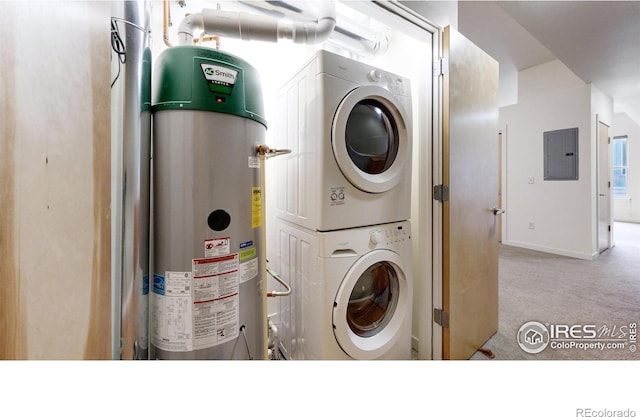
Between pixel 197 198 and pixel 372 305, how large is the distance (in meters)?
1.04

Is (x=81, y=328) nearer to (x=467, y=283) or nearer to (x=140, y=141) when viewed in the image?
(x=140, y=141)

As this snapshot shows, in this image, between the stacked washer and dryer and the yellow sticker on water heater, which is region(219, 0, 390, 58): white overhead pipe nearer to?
the stacked washer and dryer

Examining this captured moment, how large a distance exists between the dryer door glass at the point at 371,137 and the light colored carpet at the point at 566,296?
1.25 meters

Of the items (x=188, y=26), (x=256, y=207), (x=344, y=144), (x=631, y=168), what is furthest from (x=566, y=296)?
(x=631, y=168)

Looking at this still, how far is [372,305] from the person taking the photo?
137 cm

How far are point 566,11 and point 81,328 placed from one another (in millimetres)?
3150

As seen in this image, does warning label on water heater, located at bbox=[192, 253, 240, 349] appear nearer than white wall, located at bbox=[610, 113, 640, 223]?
Yes

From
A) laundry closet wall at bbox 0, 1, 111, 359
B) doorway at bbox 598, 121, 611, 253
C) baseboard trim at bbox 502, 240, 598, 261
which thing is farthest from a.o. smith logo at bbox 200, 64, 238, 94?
doorway at bbox 598, 121, 611, 253

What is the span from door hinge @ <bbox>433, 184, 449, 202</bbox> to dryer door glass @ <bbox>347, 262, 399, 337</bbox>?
17.5 inches

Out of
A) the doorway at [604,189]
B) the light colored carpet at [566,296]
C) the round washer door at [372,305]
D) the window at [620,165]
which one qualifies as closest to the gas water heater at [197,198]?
the round washer door at [372,305]

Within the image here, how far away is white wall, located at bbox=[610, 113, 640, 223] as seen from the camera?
5875mm

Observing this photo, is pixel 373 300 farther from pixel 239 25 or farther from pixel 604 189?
pixel 604 189

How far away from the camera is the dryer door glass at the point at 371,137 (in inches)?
47.1
